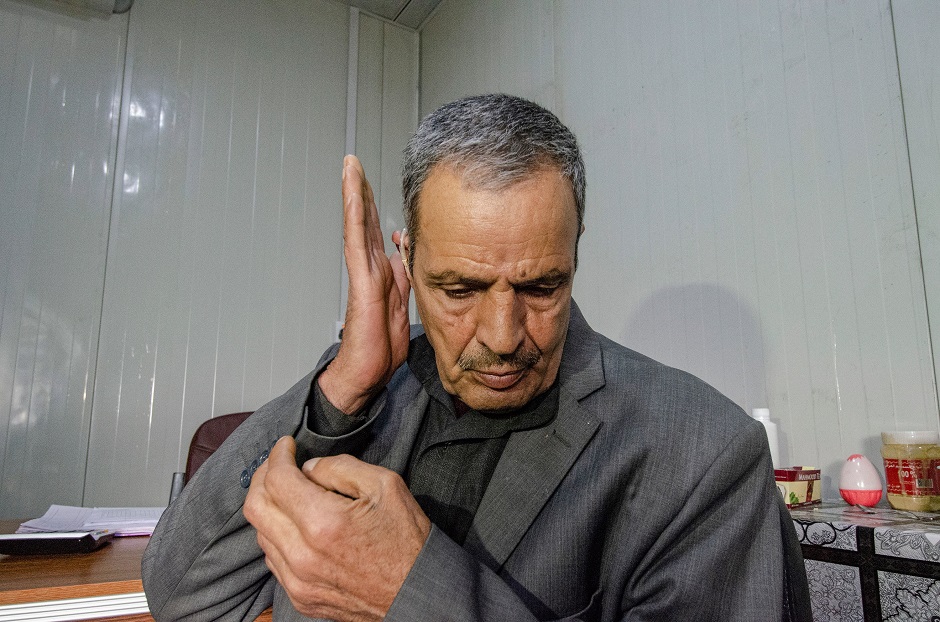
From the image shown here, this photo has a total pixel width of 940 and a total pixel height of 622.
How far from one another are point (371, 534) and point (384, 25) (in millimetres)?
4666

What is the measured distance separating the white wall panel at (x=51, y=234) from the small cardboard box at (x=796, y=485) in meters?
3.32

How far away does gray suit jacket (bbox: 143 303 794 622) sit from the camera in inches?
33.2

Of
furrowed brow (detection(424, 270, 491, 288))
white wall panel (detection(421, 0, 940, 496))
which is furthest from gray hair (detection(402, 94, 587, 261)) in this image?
white wall panel (detection(421, 0, 940, 496))

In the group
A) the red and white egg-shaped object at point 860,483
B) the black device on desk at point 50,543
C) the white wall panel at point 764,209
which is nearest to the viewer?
the black device on desk at point 50,543

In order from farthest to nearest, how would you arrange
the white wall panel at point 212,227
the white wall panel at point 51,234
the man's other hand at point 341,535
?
1. the white wall panel at point 212,227
2. the white wall panel at point 51,234
3. the man's other hand at point 341,535

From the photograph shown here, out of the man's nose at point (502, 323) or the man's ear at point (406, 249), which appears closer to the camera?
the man's nose at point (502, 323)

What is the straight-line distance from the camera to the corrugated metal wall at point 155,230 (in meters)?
3.38

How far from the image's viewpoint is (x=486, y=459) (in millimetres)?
1103

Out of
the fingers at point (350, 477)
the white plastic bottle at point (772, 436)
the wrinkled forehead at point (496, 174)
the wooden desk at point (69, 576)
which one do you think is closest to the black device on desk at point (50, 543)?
the wooden desk at point (69, 576)

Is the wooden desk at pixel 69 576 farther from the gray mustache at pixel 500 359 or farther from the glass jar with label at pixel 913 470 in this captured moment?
the glass jar with label at pixel 913 470

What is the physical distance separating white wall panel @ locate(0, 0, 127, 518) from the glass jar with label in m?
3.56

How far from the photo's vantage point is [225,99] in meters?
4.05

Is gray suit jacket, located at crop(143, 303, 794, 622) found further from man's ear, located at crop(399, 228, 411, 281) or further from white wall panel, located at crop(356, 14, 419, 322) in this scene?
white wall panel, located at crop(356, 14, 419, 322)

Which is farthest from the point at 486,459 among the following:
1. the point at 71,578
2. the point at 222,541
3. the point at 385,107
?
the point at 385,107
